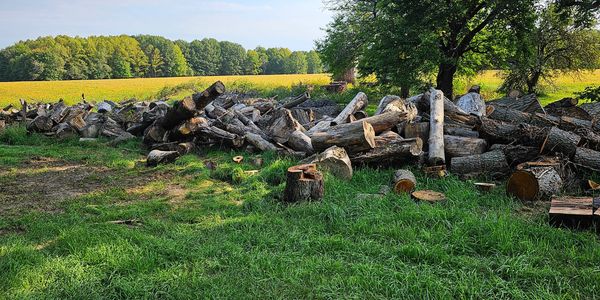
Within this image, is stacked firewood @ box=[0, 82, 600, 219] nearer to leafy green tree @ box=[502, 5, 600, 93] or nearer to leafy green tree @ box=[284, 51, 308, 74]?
leafy green tree @ box=[502, 5, 600, 93]

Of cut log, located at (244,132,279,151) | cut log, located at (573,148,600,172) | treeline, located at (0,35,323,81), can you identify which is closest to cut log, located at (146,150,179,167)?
cut log, located at (244,132,279,151)

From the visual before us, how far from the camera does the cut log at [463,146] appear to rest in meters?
7.64

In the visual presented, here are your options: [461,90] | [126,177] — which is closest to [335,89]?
[461,90]

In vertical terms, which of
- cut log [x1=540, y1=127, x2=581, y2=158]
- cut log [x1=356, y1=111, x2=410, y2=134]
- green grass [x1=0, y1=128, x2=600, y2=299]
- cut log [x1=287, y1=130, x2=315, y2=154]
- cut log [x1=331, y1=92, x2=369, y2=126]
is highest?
cut log [x1=331, y1=92, x2=369, y2=126]

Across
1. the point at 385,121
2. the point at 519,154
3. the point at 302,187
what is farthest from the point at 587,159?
the point at 302,187

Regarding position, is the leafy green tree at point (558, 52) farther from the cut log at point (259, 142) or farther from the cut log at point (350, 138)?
the cut log at point (350, 138)

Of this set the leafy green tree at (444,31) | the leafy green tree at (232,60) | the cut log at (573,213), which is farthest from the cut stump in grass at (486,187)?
the leafy green tree at (232,60)

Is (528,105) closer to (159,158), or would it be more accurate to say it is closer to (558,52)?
(159,158)

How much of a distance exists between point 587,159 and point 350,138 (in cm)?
392

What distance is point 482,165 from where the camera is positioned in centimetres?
711

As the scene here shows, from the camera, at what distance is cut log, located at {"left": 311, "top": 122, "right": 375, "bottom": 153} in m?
7.60

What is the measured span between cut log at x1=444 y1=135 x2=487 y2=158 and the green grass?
3.65ft

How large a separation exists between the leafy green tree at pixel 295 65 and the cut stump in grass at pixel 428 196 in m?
76.8

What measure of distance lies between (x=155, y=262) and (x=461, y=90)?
2400 centimetres
